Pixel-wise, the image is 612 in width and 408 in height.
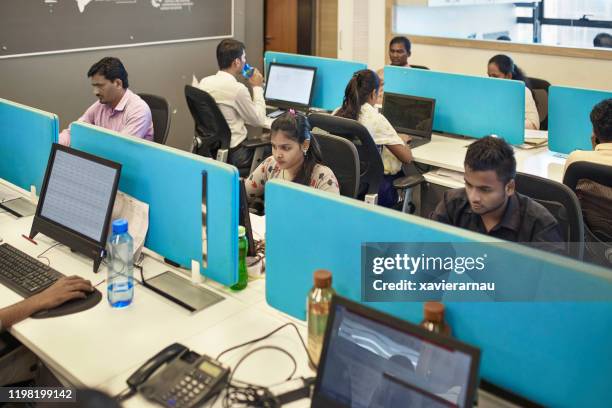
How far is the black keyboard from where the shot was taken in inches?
84.5

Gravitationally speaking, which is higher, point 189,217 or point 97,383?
point 189,217

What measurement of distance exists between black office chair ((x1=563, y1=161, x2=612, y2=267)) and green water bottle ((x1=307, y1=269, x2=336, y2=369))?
132 centimetres

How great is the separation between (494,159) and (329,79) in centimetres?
287

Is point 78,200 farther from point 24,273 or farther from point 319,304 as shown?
point 319,304

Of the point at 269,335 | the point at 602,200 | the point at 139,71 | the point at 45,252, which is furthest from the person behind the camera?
the point at 139,71

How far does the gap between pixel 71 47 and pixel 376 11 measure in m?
2.79

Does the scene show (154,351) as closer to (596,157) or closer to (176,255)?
(176,255)

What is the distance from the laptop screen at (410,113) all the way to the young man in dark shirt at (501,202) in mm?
1921

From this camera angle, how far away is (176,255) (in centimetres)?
223

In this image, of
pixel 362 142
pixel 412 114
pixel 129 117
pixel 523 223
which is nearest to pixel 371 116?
pixel 362 142

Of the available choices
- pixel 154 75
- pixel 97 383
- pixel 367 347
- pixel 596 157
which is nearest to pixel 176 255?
pixel 97 383

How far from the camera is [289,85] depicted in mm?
5062

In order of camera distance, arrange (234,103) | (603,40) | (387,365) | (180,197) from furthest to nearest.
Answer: (603,40) → (234,103) → (180,197) → (387,365)

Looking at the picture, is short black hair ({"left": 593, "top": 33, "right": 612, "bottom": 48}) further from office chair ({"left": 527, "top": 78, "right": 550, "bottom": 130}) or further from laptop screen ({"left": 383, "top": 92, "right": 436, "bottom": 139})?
laptop screen ({"left": 383, "top": 92, "right": 436, "bottom": 139})
